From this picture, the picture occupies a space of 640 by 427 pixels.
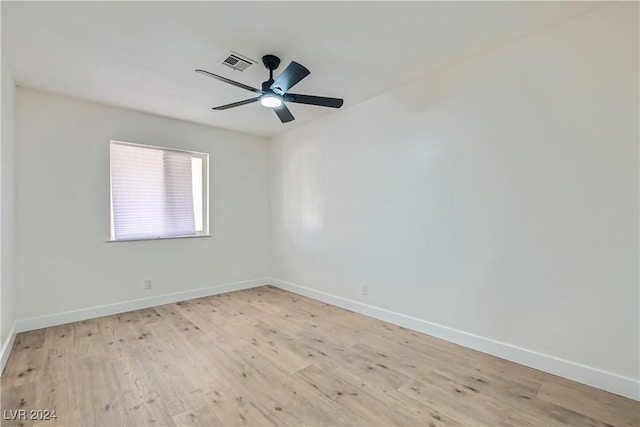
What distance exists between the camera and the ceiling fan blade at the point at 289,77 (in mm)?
2104

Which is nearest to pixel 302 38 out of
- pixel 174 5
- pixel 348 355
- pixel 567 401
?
pixel 174 5

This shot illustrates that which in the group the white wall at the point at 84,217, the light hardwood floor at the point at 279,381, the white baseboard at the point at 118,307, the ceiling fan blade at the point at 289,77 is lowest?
the light hardwood floor at the point at 279,381

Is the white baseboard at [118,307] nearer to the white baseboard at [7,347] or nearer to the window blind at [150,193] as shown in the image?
the white baseboard at [7,347]

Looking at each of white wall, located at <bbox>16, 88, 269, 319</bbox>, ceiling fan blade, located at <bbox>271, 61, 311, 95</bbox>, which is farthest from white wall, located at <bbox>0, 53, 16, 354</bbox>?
ceiling fan blade, located at <bbox>271, 61, 311, 95</bbox>

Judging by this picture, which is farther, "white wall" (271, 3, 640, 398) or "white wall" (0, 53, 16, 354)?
"white wall" (0, 53, 16, 354)

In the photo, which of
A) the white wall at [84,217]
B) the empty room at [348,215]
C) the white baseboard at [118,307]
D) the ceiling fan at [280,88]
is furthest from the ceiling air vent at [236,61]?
the white baseboard at [118,307]

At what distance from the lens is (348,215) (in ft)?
12.0

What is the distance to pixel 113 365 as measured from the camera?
231cm

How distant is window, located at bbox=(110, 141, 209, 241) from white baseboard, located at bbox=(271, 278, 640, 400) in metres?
2.58

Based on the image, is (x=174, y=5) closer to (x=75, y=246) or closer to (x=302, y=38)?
(x=302, y=38)

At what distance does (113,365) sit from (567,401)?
3207 mm

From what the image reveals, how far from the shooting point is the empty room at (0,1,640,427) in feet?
6.19

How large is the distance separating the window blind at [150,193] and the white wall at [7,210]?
2.93 feet

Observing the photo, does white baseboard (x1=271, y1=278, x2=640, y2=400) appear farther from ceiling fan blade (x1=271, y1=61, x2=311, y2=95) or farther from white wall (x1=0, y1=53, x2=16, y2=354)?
white wall (x1=0, y1=53, x2=16, y2=354)
